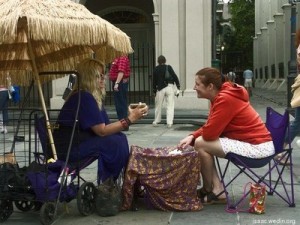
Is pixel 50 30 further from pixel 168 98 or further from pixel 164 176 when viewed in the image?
pixel 168 98

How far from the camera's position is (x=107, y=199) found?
5.45m

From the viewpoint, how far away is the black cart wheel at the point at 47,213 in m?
5.02

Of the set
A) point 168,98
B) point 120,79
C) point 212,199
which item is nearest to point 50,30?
point 212,199

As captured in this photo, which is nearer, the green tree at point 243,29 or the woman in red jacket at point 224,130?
the woman in red jacket at point 224,130

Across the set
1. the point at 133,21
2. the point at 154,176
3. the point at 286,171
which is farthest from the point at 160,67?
the point at 133,21

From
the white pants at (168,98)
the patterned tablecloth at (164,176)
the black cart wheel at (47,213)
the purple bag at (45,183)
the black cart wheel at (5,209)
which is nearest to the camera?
the black cart wheel at (47,213)

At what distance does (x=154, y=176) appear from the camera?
5.53 meters

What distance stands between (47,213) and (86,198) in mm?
524

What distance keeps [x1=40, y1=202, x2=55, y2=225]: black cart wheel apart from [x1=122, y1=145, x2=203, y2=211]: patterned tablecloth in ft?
2.52

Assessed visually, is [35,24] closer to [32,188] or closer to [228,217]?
[32,188]

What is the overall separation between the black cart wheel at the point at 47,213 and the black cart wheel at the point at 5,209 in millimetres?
518

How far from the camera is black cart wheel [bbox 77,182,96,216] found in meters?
5.38

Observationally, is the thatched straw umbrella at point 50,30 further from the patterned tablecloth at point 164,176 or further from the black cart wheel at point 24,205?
the patterned tablecloth at point 164,176

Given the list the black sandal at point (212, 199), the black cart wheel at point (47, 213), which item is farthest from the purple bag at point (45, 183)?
the black sandal at point (212, 199)
